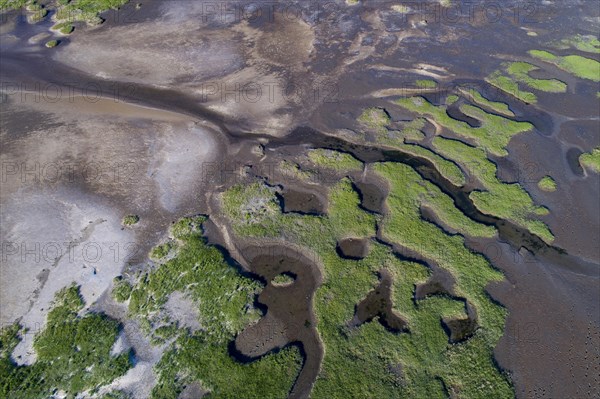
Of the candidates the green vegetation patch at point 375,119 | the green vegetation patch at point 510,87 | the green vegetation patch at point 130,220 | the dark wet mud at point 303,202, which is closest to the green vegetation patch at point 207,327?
the green vegetation patch at point 130,220

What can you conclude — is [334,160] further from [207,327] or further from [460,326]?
[207,327]

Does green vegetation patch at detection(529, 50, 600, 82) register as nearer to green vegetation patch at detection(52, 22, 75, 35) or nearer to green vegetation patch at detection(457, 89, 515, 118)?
green vegetation patch at detection(457, 89, 515, 118)

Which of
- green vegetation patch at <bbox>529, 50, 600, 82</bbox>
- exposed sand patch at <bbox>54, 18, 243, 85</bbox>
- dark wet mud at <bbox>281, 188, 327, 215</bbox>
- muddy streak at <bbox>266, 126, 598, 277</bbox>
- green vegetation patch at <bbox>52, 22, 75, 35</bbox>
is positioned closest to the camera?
muddy streak at <bbox>266, 126, 598, 277</bbox>

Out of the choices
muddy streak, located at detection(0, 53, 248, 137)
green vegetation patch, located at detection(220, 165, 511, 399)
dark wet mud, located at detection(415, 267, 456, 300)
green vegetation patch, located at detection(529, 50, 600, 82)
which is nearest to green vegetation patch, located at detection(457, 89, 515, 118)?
green vegetation patch, located at detection(529, 50, 600, 82)

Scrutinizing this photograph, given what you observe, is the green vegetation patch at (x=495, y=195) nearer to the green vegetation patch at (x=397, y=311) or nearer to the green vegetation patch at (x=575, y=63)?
the green vegetation patch at (x=397, y=311)

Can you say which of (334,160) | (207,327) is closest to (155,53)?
(334,160)

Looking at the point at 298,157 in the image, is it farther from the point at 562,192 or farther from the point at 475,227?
the point at 562,192
